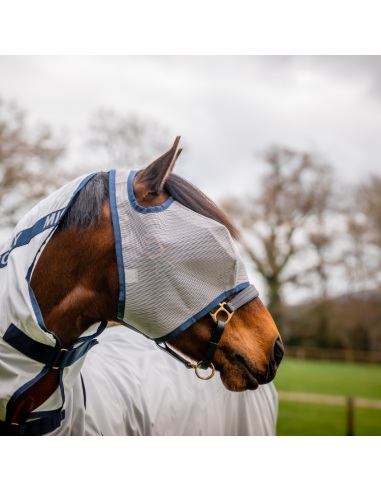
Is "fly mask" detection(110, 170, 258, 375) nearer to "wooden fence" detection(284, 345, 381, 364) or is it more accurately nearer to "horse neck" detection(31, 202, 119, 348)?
"horse neck" detection(31, 202, 119, 348)

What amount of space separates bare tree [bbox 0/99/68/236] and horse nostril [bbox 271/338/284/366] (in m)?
3.79

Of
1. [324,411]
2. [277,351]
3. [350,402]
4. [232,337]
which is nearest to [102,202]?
[232,337]

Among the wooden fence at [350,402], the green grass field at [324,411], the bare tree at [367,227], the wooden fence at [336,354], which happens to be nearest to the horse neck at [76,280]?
the green grass field at [324,411]

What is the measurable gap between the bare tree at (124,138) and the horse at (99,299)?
405 cm

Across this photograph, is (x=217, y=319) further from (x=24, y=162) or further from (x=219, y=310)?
(x=24, y=162)

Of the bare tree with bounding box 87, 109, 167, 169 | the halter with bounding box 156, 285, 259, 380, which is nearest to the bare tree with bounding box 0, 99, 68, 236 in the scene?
the bare tree with bounding box 87, 109, 167, 169

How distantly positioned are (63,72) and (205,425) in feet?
7.86

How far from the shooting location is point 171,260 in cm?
108

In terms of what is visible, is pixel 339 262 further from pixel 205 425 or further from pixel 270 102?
pixel 205 425

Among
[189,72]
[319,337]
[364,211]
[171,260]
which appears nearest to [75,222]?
[171,260]

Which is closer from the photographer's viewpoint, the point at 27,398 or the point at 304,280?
the point at 27,398

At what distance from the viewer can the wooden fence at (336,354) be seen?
709 inches

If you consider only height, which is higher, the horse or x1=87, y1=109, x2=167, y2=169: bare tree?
x1=87, y1=109, x2=167, y2=169: bare tree

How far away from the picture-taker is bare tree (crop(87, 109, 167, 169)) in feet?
16.5
